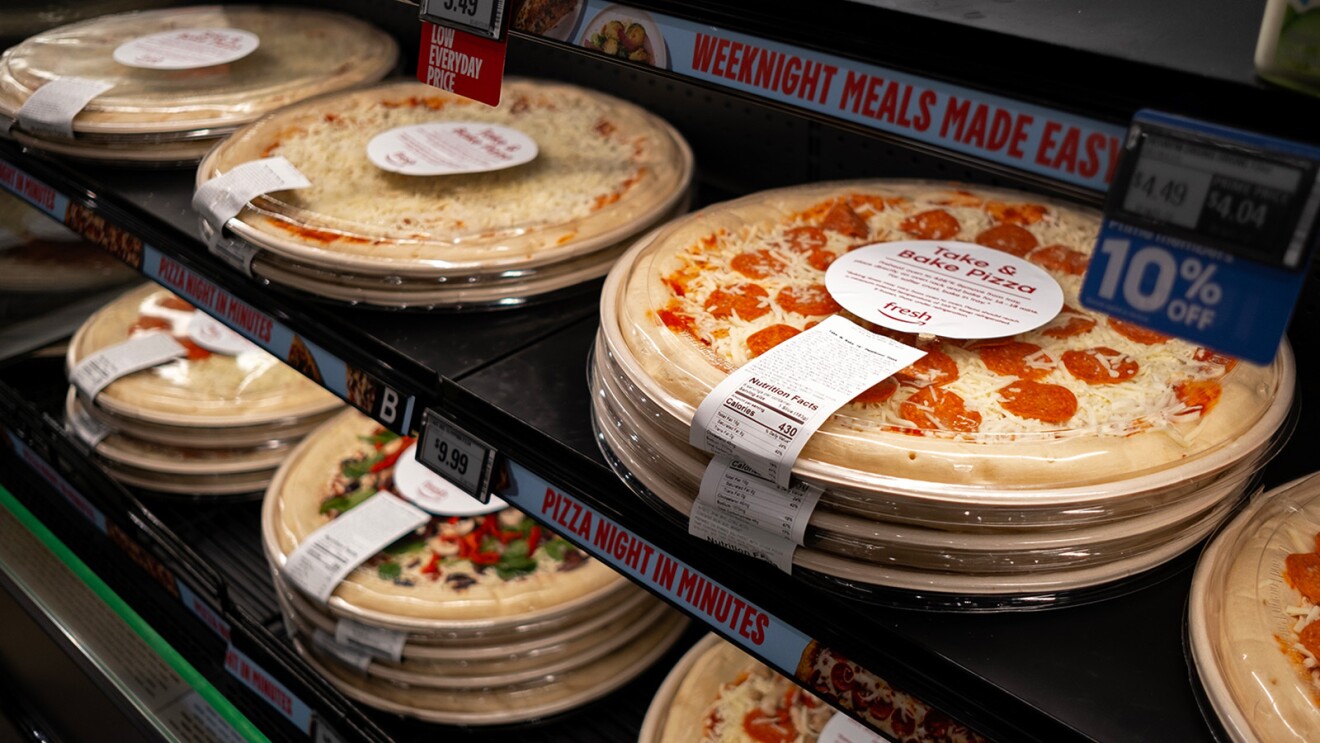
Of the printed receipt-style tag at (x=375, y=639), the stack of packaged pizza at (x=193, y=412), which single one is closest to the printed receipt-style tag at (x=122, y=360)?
the stack of packaged pizza at (x=193, y=412)

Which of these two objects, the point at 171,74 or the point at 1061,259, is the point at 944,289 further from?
the point at 171,74

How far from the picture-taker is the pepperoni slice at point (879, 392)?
102 centimetres

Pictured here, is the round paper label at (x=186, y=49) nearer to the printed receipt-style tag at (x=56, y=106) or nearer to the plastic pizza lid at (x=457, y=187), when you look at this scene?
the printed receipt-style tag at (x=56, y=106)

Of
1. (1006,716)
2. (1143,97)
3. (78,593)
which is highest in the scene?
(1143,97)

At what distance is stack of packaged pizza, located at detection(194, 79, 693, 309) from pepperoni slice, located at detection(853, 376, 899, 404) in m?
0.58

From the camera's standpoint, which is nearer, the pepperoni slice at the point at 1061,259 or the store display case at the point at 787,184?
the store display case at the point at 787,184

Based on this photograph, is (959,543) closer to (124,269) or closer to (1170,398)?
(1170,398)

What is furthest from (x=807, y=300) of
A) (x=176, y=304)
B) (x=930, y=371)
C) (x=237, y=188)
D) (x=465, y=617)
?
(x=176, y=304)

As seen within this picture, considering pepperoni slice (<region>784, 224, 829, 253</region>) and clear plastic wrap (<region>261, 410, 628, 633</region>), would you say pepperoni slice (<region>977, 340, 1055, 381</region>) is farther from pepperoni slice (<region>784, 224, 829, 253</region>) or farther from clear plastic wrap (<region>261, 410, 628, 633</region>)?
clear plastic wrap (<region>261, 410, 628, 633</region>)

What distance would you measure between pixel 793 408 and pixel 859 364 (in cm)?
12

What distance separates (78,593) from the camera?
8.02 ft

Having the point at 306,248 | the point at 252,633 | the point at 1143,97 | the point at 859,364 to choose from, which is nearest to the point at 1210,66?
the point at 1143,97

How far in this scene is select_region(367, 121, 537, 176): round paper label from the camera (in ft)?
5.50

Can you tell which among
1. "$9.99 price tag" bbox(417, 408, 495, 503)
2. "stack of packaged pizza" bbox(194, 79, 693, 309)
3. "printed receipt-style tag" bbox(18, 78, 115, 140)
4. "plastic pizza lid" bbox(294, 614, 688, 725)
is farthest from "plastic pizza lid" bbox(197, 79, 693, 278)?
"plastic pizza lid" bbox(294, 614, 688, 725)
